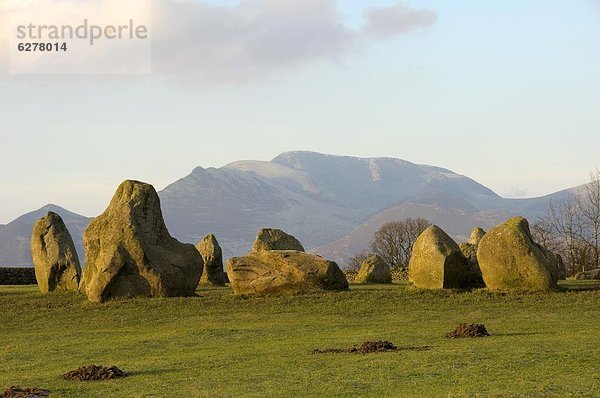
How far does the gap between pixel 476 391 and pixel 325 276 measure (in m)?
22.0

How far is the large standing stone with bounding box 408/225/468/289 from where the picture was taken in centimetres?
3681

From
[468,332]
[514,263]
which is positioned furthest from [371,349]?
[514,263]

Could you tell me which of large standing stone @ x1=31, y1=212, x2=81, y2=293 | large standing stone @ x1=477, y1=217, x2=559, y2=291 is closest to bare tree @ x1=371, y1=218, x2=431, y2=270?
large standing stone @ x1=31, y1=212, x2=81, y2=293

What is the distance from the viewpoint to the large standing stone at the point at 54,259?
41.8 metres

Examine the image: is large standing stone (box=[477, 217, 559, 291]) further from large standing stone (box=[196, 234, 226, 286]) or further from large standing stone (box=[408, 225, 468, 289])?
large standing stone (box=[196, 234, 226, 286])

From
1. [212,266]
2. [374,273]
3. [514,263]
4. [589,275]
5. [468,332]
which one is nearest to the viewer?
[468,332]

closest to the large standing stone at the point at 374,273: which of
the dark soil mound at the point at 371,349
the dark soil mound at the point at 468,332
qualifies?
the dark soil mound at the point at 468,332

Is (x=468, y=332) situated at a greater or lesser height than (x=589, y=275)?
lesser

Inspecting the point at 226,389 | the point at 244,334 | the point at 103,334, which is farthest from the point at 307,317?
the point at 226,389

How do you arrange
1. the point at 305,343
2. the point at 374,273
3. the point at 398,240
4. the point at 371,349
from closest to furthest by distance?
the point at 371,349, the point at 305,343, the point at 374,273, the point at 398,240

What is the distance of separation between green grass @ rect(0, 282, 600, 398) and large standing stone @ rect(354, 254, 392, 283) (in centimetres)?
979

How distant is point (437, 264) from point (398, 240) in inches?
2556

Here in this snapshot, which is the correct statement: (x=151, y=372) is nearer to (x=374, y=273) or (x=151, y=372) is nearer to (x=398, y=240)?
(x=374, y=273)

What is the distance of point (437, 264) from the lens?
3688cm
